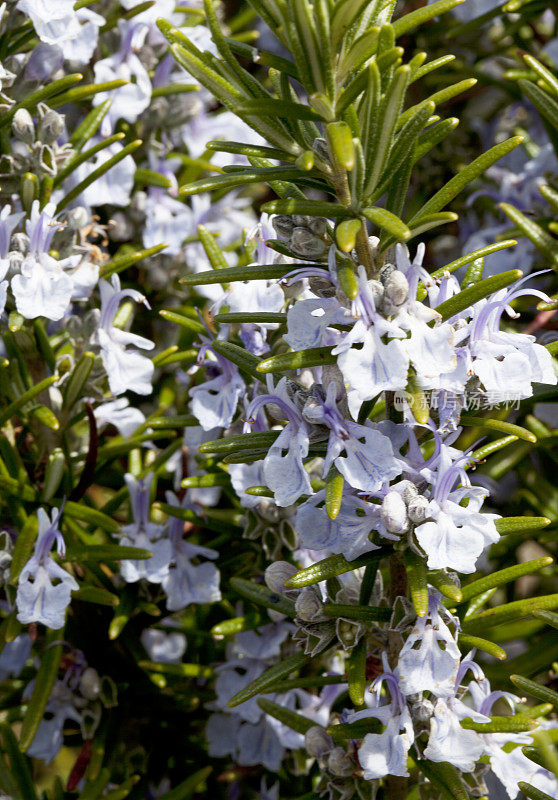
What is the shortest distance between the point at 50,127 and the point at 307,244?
0.47m

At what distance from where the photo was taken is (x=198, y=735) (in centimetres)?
137

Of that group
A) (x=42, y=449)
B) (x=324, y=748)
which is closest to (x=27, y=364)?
(x=42, y=449)

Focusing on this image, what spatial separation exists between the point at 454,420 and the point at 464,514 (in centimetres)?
9

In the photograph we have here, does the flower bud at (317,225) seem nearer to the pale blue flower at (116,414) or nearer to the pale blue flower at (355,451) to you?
the pale blue flower at (355,451)

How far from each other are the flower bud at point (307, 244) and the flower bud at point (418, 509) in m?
0.25

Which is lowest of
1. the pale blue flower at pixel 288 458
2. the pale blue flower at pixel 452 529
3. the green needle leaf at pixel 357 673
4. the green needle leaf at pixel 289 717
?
the green needle leaf at pixel 289 717

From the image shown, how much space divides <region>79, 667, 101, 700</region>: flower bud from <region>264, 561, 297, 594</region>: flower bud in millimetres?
382

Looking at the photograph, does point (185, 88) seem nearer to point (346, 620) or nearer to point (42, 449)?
point (42, 449)

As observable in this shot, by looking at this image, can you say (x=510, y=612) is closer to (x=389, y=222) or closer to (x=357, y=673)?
(x=357, y=673)

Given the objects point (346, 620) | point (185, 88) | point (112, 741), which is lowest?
point (112, 741)

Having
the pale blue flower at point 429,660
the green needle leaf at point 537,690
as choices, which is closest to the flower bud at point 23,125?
the pale blue flower at point 429,660

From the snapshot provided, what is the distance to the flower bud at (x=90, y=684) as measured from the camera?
120 cm

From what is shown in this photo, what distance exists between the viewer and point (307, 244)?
32.4 inches

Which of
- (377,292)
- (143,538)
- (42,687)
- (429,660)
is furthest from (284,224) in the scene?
(42,687)
